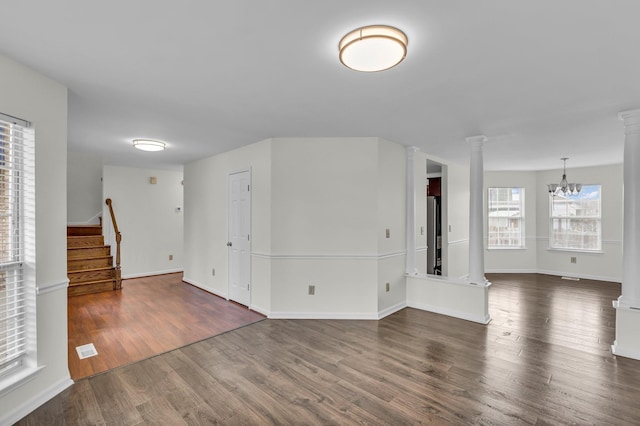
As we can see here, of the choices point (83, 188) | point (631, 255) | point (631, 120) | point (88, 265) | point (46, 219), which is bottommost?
point (88, 265)

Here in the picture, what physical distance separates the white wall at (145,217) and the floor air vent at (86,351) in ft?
12.0

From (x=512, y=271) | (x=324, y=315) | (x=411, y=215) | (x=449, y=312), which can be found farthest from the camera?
(x=512, y=271)

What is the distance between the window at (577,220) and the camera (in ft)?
21.8

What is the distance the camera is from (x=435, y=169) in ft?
21.5

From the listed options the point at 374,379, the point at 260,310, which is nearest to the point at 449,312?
the point at 374,379

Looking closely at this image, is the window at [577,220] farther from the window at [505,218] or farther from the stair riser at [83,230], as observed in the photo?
the stair riser at [83,230]

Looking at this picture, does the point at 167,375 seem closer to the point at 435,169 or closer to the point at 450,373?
the point at 450,373

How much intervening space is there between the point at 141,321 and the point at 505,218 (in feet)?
25.8

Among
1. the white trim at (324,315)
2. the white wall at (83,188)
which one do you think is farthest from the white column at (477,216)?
the white wall at (83,188)

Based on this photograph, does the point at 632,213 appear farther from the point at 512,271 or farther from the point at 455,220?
the point at 512,271

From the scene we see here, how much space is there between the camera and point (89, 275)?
549 cm

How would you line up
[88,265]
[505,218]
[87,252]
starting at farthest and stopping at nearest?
[505,218], [87,252], [88,265]

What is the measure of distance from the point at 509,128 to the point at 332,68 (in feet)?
8.55

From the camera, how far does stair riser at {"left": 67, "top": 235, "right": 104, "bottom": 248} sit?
218 inches
